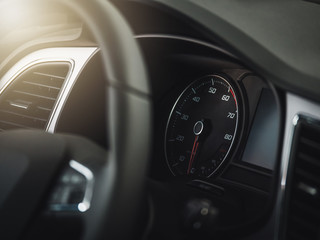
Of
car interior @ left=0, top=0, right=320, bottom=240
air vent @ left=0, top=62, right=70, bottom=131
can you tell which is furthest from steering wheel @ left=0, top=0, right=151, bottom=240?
air vent @ left=0, top=62, right=70, bottom=131

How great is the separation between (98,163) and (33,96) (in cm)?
110

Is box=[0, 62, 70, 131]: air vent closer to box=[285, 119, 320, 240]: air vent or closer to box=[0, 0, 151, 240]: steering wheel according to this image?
box=[0, 0, 151, 240]: steering wheel

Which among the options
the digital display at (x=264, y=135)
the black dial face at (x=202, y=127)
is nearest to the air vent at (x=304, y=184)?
the digital display at (x=264, y=135)

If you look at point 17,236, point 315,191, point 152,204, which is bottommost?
point 17,236

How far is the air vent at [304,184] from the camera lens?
1020mm

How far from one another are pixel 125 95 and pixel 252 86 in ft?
2.45

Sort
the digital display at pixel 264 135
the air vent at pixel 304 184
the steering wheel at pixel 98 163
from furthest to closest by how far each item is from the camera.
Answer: the digital display at pixel 264 135 < the air vent at pixel 304 184 < the steering wheel at pixel 98 163

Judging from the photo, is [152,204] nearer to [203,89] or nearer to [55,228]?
[55,228]

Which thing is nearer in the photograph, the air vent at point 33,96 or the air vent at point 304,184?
the air vent at point 304,184

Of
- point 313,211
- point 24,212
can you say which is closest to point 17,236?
point 24,212

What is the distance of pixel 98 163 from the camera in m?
0.85

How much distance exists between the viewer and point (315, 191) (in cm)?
102

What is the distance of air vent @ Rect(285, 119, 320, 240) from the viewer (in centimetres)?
102

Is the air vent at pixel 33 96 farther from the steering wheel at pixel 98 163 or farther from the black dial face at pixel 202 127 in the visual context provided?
the steering wheel at pixel 98 163
